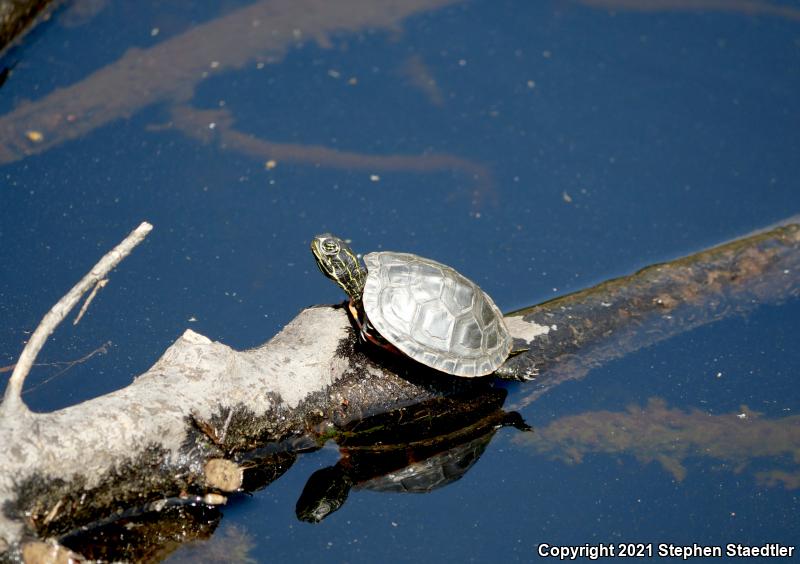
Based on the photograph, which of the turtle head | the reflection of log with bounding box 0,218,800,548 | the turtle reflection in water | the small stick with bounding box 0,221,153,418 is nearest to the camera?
the small stick with bounding box 0,221,153,418

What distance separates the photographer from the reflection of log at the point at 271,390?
356 cm

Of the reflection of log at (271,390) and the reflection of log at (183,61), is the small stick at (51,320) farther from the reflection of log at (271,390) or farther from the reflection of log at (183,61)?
the reflection of log at (183,61)

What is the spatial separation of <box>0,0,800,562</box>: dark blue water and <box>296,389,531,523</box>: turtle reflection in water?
76 mm

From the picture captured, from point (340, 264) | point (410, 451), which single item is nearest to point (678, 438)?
point (410, 451)

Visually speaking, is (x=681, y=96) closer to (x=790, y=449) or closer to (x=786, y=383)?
(x=786, y=383)

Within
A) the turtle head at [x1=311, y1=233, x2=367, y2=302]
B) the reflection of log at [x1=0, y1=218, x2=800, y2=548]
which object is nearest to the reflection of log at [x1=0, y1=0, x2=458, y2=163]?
the turtle head at [x1=311, y1=233, x2=367, y2=302]

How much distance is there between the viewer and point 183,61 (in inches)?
273

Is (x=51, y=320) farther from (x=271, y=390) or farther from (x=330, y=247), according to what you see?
(x=330, y=247)

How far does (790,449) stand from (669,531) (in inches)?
36.4

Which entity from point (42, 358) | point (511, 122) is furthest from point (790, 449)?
point (42, 358)

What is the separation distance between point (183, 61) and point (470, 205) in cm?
269

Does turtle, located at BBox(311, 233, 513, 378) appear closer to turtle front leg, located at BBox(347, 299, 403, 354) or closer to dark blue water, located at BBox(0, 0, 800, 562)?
turtle front leg, located at BBox(347, 299, 403, 354)

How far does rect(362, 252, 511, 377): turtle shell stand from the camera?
4.32 metres

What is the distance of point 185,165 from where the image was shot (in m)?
6.14
